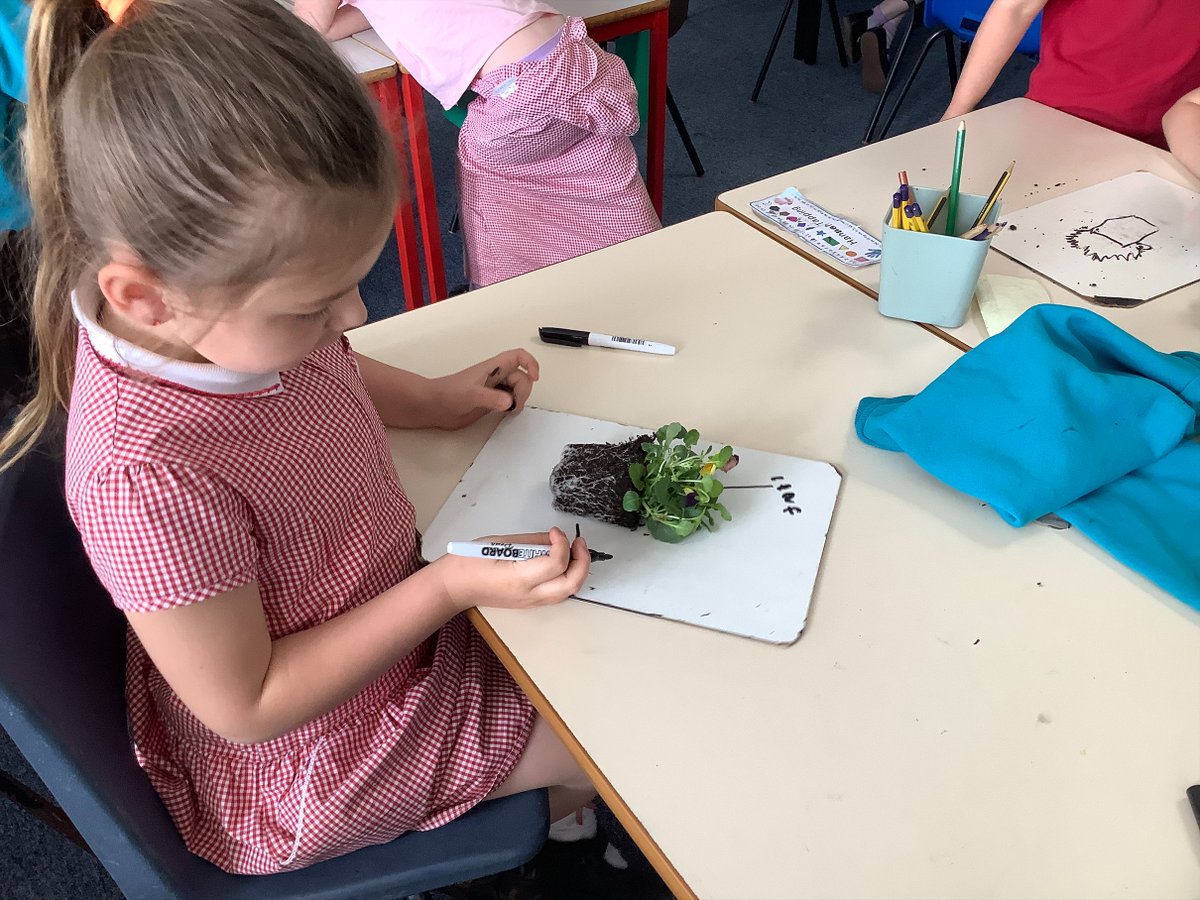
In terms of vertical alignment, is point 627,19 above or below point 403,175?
below

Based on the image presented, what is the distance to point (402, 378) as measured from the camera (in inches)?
34.6

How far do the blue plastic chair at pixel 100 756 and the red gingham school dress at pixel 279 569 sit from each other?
0.06 ft

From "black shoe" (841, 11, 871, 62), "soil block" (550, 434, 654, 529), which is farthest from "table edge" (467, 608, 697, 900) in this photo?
"black shoe" (841, 11, 871, 62)

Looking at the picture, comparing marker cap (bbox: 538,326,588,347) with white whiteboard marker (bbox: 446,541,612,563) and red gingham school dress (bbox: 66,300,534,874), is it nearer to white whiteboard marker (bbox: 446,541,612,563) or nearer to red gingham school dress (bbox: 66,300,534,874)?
red gingham school dress (bbox: 66,300,534,874)

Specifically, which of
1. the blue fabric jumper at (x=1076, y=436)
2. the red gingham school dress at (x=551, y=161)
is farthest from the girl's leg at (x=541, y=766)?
the red gingham school dress at (x=551, y=161)

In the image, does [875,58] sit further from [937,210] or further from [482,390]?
[482,390]

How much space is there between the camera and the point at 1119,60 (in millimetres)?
1438

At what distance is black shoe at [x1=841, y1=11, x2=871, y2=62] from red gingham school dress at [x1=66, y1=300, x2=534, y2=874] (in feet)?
10.1

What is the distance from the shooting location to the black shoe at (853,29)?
3316mm

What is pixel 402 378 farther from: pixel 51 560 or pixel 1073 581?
pixel 1073 581

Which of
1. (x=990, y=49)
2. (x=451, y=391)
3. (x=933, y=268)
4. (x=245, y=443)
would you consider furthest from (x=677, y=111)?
(x=245, y=443)

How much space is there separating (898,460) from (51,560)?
2.27ft

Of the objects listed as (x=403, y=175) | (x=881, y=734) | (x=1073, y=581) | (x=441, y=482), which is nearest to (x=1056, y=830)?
(x=881, y=734)

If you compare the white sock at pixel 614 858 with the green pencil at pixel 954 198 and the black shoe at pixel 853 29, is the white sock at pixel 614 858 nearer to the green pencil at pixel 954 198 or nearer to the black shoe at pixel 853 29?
the green pencil at pixel 954 198
